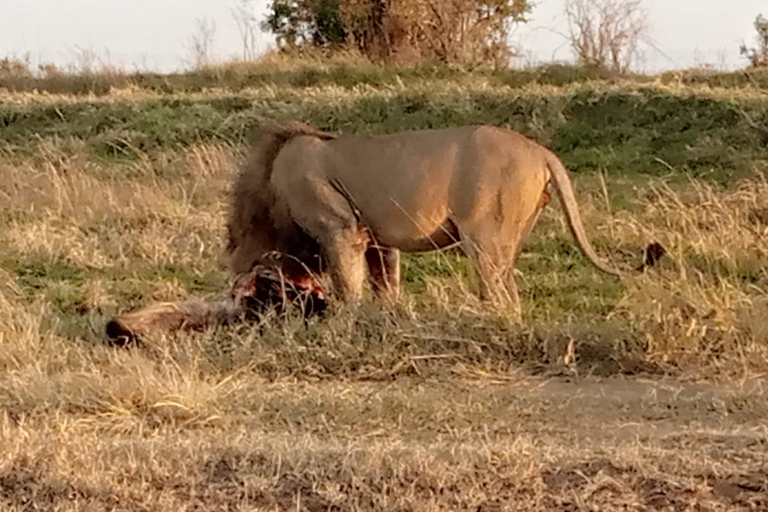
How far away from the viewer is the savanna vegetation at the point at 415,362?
4531 mm

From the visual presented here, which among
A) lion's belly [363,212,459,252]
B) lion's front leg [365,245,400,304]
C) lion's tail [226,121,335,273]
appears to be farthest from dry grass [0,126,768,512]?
lion's tail [226,121,335,273]

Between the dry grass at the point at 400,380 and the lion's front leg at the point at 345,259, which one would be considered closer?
the dry grass at the point at 400,380

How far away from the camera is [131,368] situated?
659cm

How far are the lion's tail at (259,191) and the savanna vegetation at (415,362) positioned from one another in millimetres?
946

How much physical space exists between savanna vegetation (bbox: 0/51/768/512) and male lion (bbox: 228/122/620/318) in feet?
1.32

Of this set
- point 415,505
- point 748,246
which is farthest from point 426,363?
point 748,246

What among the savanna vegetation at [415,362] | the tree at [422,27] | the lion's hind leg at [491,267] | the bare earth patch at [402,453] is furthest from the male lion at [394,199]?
the tree at [422,27]

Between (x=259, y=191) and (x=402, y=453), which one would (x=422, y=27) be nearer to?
(x=259, y=191)

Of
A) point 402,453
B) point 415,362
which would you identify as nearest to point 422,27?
point 415,362

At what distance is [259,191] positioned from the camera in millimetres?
8672

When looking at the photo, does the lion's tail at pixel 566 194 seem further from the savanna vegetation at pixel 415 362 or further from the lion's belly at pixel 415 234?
the lion's belly at pixel 415 234

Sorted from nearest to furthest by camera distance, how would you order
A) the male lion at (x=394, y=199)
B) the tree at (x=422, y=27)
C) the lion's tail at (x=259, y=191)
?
the male lion at (x=394, y=199) < the lion's tail at (x=259, y=191) < the tree at (x=422, y=27)

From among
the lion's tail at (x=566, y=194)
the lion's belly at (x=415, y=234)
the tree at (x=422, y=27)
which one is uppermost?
the tree at (x=422, y=27)

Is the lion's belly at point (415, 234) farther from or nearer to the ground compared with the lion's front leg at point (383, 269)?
farther from the ground
